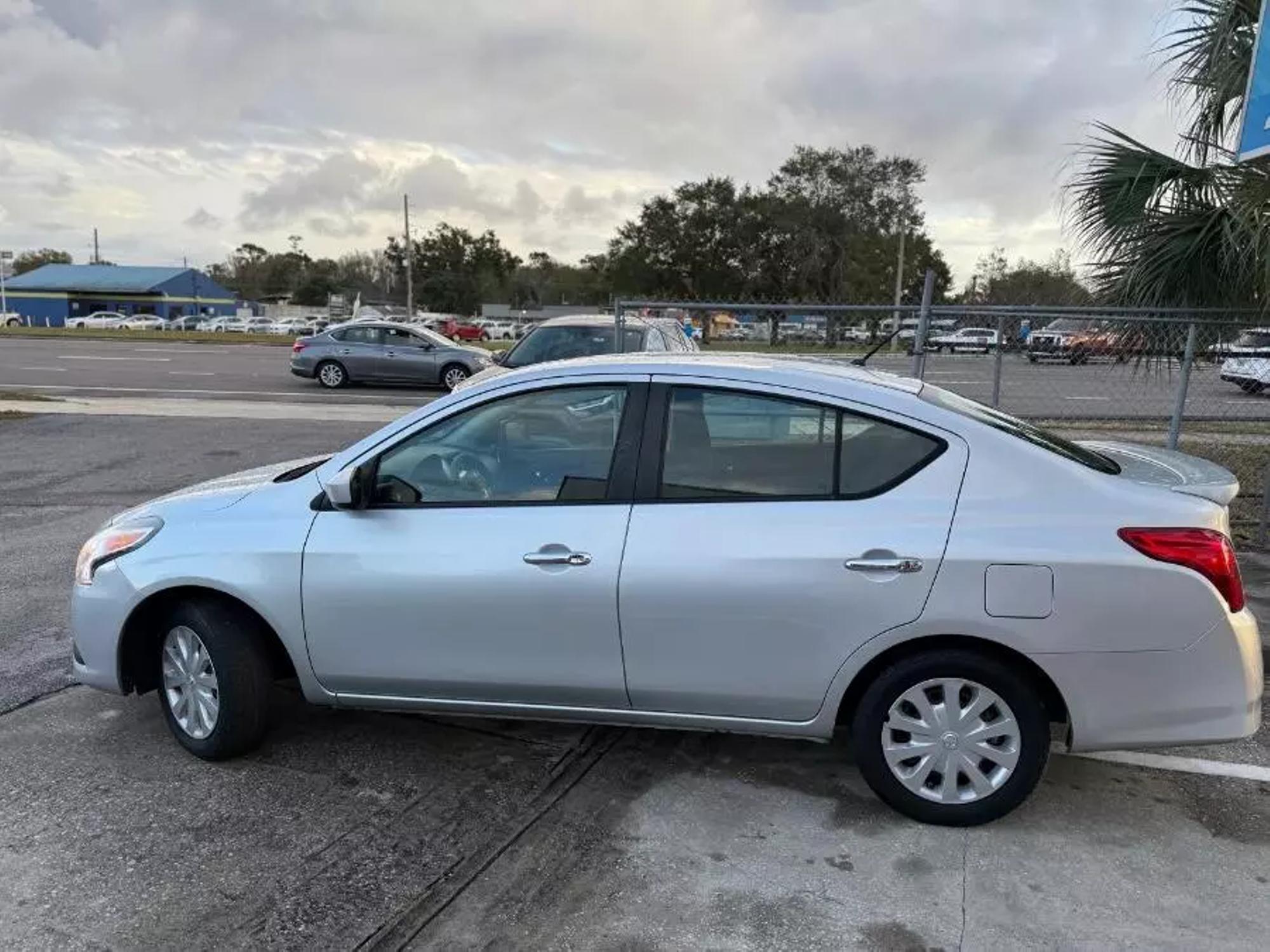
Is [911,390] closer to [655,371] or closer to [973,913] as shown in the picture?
[655,371]

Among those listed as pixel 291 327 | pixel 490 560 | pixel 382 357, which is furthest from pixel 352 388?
pixel 291 327

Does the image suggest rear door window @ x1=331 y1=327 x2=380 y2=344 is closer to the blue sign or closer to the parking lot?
the parking lot

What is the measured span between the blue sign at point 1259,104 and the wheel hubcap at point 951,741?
4774 mm

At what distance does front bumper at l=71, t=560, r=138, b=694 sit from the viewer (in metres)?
3.63

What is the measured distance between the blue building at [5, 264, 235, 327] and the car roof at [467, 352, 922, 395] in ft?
263

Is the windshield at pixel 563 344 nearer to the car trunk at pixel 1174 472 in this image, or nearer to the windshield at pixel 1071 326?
the windshield at pixel 1071 326

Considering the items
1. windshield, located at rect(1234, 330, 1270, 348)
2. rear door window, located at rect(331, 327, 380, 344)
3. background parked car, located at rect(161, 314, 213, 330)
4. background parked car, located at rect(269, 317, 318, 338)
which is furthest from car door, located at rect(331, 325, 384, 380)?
background parked car, located at rect(161, 314, 213, 330)

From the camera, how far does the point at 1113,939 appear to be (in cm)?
267

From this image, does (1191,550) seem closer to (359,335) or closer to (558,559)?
(558,559)

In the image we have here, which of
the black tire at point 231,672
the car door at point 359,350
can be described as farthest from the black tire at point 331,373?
the black tire at point 231,672

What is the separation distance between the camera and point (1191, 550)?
2.96 m

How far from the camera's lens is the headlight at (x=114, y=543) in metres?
3.67

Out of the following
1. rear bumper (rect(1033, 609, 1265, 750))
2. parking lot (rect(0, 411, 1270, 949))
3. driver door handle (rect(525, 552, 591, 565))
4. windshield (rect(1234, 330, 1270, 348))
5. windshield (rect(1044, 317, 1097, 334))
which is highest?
windshield (rect(1044, 317, 1097, 334))

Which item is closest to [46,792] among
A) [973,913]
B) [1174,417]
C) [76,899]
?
[76,899]
